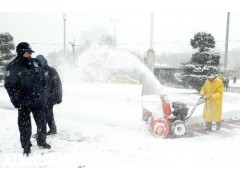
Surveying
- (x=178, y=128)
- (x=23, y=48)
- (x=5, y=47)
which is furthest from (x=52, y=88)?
(x=5, y=47)

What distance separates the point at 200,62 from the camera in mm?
21938

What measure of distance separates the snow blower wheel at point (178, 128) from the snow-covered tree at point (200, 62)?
14962 mm

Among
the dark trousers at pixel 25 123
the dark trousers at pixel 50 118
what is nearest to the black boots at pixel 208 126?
the dark trousers at pixel 50 118

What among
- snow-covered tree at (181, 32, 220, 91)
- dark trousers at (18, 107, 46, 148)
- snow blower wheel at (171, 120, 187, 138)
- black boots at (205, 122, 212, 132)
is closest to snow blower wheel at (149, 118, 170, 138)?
snow blower wheel at (171, 120, 187, 138)

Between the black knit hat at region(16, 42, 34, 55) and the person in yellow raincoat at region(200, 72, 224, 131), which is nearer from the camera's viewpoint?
the black knit hat at region(16, 42, 34, 55)

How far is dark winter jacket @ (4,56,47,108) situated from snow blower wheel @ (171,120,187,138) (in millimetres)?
2734

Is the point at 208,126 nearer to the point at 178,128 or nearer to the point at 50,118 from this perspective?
the point at 178,128

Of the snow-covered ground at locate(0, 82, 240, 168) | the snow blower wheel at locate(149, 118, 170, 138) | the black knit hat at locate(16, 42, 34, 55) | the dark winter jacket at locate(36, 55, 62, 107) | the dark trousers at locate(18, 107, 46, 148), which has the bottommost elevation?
the snow-covered ground at locate(0, 82, 240, 168)

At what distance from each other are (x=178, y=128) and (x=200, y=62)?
51.6 ft

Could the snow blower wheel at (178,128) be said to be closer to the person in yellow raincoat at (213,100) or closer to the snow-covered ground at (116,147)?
the snow-covered ground at (116,147)

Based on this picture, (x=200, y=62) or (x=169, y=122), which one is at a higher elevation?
(x=200, y=62)

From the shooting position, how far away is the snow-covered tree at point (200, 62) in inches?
849

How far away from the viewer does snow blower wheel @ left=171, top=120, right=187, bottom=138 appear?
6.87 metres

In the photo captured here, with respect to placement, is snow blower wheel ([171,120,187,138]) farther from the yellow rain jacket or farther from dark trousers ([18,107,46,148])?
dark trousers ([18,107,46,148])
